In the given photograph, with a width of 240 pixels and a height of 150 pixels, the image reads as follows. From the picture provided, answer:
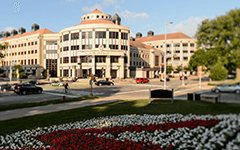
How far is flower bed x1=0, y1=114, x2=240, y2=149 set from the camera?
4.79 meters

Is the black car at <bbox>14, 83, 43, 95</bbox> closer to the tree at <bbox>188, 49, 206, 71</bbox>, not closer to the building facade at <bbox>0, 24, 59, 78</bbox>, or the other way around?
the tree at <bbox>188, 49, 206, 71</bbox>

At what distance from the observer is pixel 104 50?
71.6m

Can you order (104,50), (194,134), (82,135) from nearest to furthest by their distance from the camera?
(194,134), (82,135), (104,50)

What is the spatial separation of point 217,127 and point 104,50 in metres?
67.8

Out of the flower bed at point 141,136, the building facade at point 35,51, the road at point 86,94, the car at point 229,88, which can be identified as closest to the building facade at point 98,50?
the building facade at point 35,51

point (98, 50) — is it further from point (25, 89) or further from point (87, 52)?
point (25, 89)

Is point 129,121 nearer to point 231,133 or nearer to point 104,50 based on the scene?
point 231,133

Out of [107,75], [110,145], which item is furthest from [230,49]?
[107,75]

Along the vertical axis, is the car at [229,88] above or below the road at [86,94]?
above

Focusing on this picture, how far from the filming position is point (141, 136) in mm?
7676

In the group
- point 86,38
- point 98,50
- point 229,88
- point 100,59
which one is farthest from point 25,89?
point 86,38

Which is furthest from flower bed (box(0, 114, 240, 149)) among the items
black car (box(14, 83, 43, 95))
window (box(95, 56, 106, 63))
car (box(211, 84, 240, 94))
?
window (box(95, 56, 106, 63))

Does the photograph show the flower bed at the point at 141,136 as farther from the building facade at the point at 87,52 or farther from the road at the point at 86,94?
the building facade at the point at 87,52

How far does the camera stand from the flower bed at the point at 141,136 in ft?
15.7
